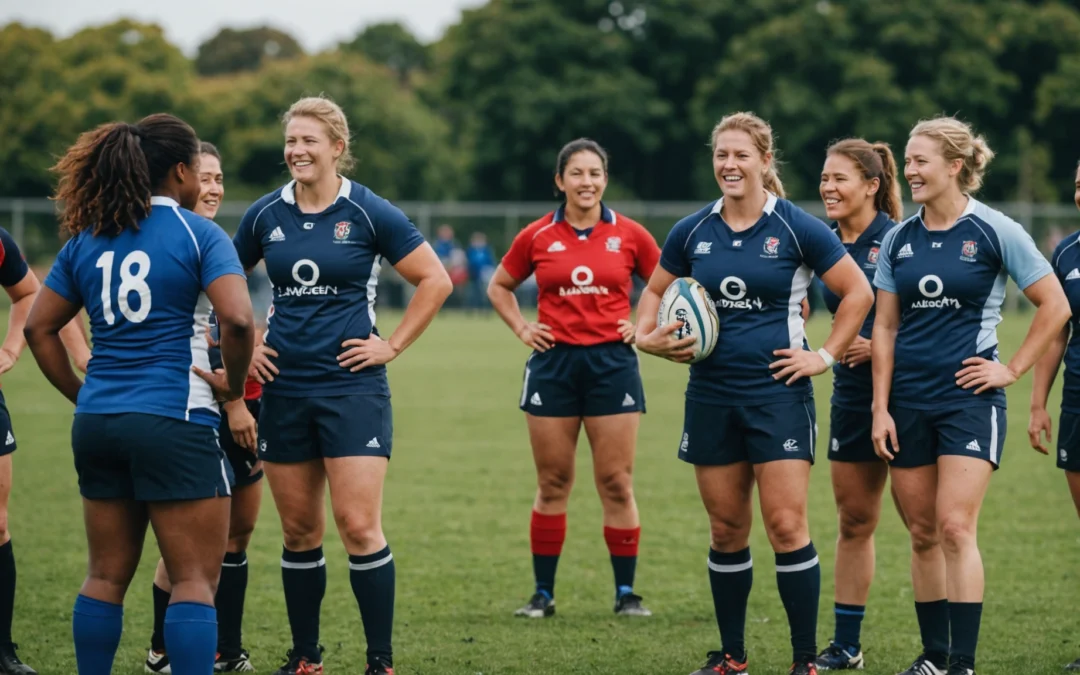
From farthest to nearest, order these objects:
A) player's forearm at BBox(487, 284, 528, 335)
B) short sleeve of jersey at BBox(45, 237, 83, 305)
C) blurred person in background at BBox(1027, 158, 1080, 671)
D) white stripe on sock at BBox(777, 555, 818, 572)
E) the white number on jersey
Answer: player's forearm at BBox(487, 284, 528, 335), blurred person in background at BBox(1027, 158, 1080, 671), white stripe on sock at BBox(777, 555, 818, 572), short sleeve of jersey at BBox(45, 237, 83, 305), the white number on jersey

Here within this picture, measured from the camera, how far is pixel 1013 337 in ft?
76.8

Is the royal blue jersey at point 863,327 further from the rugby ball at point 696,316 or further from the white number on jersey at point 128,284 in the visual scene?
the white number on jersey at point 128,284

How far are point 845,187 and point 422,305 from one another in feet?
6.80

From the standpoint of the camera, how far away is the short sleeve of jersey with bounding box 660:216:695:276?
5984 millimetres

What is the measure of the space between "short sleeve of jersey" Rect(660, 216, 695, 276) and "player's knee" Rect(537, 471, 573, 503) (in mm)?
1920

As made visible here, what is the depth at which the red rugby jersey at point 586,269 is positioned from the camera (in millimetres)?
7500

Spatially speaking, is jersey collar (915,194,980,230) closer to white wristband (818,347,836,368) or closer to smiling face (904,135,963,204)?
smiling face (904,135,963,204)

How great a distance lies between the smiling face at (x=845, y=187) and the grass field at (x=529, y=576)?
7.10 feet

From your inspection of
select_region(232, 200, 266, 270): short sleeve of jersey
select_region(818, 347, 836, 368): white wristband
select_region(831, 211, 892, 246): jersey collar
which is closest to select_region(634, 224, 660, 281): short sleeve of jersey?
select_region(831, 211, 892, 246): jersey collar

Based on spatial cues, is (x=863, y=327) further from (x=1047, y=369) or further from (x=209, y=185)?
(x=209, y=185)

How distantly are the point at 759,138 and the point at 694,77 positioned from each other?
40412mm

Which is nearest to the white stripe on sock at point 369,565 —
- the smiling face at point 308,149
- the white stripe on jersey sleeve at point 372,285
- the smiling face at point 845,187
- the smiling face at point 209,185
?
the white stripe on jersey sleeve at point 372,285

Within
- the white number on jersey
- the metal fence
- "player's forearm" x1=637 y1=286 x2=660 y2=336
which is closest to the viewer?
the white number on jersey

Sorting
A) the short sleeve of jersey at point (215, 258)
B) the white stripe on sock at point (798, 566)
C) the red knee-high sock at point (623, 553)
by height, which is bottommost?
the red knee-high sock at point (623, 553)
